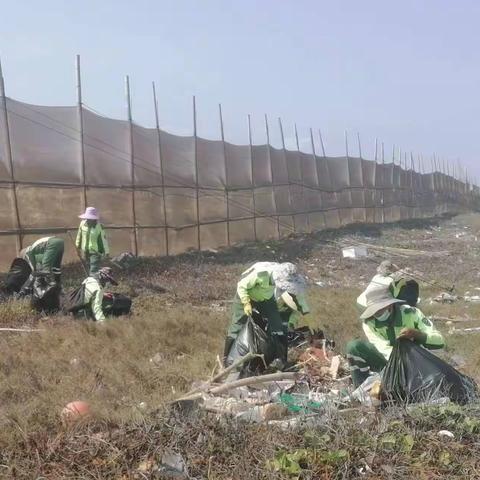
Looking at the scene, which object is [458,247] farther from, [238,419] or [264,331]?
[238,419]

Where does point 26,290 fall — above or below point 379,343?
above

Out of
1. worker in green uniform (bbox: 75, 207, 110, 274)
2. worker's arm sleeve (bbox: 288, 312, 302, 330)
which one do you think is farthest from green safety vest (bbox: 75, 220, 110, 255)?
worker's arm sleeve (bbox: 288, 312, 302, 330)

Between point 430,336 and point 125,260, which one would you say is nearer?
point 430,336

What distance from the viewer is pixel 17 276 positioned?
9.16 m

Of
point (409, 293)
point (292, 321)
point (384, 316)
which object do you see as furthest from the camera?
point (292, 321)

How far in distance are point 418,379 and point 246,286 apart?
86.7 inches

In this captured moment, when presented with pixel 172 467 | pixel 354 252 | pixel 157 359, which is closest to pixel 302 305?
pixel 157 359

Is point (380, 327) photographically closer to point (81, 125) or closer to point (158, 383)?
point (158, 383)

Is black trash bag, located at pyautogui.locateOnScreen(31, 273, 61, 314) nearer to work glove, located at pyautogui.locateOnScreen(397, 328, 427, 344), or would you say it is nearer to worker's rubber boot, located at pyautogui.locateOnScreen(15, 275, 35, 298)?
worker's rubber boot, located at pyautogui.locateOnScreen(15, 275, 35, 298)

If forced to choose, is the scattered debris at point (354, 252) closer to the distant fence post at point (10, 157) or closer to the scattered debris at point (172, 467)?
the distant fence post at point (10, 157)

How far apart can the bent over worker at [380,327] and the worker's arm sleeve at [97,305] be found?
138 inches

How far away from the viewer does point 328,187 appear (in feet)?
81.8

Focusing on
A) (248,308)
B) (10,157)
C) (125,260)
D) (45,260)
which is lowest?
(248,308)

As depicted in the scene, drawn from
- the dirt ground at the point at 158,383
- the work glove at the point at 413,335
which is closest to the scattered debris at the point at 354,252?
the dirt ground at the point at 158,383
